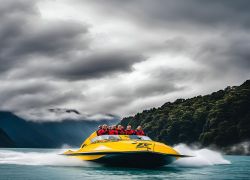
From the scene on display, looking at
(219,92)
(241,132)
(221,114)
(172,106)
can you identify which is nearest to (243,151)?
(241,132)

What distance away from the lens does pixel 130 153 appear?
81.5ft

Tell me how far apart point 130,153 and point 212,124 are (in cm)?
7377

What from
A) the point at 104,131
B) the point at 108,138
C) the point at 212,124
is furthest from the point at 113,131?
the point at 212,124

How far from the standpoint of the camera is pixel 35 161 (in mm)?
32406

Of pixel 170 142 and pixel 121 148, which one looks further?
pixel 170 142

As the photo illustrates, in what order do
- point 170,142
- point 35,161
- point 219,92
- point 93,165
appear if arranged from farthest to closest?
point 219,92, point 170,142, point 35,161, point 93,165

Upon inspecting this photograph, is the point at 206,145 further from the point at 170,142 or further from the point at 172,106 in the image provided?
the point at 172,106

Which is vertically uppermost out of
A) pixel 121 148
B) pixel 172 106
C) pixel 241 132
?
pixel 172 106

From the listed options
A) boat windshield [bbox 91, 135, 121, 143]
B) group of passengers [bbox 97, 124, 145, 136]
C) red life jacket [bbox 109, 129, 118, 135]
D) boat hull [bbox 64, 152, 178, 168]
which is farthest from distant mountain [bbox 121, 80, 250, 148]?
boat hull [bbox 64, 152, 178, 168]

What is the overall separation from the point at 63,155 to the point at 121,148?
22.5 ft

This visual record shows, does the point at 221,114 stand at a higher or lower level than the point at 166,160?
higher

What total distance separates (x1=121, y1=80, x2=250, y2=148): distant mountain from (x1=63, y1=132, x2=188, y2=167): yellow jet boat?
2630 inches

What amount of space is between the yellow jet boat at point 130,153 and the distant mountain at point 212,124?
66796mm

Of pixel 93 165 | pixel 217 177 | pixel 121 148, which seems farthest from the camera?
pixel 93 165
